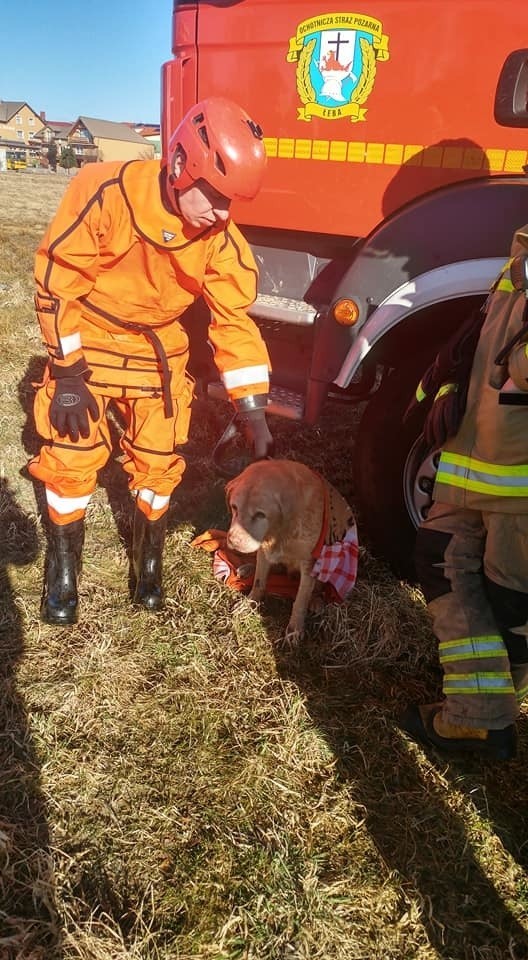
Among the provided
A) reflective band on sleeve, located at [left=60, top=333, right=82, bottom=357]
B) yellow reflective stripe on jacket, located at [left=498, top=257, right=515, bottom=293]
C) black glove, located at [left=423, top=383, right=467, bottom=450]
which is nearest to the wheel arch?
yellow reflective stripe on jacket, located at [left=498, top=257, right=515, bottom=293]

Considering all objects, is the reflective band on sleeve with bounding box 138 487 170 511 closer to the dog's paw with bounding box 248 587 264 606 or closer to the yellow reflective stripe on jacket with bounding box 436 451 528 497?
the dog's paw with bounding box 248 587 264 606

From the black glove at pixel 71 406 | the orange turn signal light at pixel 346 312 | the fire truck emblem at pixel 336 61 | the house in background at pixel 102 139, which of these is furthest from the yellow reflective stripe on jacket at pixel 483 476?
the house in background at pixel 102 139

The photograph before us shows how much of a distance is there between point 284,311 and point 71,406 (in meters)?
1.41

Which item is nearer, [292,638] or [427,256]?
[427,256]

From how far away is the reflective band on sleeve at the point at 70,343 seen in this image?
2396mm

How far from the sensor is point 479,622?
82.5 inches

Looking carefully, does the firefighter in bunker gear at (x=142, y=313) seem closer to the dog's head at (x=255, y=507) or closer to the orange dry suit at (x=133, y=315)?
the orange dry suit at (x=133, y=315)

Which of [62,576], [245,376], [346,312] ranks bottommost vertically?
[62,576]

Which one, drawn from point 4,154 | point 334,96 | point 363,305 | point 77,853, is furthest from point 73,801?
point 4,154

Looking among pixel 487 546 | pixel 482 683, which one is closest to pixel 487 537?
pixel 487 546

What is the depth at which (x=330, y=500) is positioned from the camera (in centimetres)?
288

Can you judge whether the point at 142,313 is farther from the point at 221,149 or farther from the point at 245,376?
the point at 221,149

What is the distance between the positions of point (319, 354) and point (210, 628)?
144cm

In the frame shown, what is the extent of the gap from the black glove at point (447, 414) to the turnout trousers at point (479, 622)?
29cm
